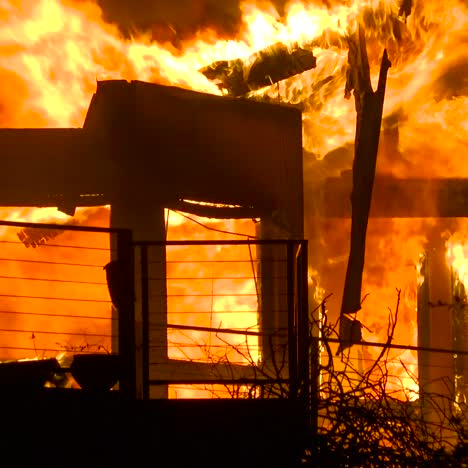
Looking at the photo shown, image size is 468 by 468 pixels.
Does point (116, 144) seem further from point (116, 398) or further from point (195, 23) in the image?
point (116, 398)

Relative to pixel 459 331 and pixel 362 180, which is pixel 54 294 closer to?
pixel 362 180

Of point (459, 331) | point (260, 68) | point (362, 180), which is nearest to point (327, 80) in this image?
point (260, 68)

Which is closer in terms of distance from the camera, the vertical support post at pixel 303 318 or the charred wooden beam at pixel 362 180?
the vertical support post at pixel 303 318

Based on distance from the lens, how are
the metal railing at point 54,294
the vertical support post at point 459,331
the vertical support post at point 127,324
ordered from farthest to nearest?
the vertical support post at point 459,331, the metal railing at point 54,294, the vertical support post at point 127,324

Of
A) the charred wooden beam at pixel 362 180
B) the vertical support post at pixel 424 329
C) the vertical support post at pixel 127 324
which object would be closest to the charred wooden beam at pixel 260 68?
the charred wooden beam at pixel 362 180

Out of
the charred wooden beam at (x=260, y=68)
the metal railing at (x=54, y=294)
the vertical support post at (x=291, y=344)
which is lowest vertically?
the vertical support post at (x=291, y=344)

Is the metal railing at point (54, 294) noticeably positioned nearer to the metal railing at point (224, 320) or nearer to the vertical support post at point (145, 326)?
the metal railing at point (224, 320)

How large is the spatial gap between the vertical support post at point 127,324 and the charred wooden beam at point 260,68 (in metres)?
4.68

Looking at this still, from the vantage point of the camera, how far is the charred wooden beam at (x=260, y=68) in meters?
7.86

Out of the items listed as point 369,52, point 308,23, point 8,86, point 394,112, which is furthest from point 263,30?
point 8,86

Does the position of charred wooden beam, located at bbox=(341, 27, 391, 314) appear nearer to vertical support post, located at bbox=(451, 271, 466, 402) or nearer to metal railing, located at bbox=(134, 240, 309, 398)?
metal railing, located at bbox=(134, 240, 309, 398)

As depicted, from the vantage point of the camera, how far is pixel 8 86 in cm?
845

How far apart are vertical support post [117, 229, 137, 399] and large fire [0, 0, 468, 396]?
4.91 metres

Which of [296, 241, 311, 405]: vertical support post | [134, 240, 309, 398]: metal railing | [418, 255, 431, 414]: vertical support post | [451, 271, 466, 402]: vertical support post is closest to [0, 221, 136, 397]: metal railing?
[134, 240, 309, 398]: metal railing
